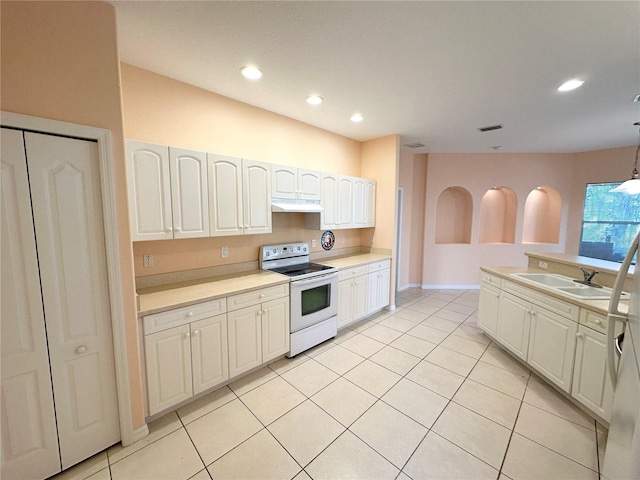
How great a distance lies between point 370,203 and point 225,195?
2408 millimetres

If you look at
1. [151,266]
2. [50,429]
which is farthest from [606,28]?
[50,429]

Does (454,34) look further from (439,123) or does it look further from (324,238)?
(324,238)

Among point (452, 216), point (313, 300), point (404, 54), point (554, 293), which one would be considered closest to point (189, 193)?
point (313, 300)

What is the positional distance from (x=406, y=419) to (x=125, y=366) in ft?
6.93

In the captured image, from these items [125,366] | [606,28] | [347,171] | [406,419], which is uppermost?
[606,28]

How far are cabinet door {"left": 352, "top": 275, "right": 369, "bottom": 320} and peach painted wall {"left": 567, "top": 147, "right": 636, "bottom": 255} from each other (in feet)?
16.1

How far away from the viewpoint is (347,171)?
13.5 feet

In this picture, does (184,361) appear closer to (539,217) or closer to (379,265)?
(379,265)

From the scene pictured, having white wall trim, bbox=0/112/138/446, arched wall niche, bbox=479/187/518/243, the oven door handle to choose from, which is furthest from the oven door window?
arched wall niche, bbox=479/187/518/243

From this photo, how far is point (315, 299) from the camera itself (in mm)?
2973

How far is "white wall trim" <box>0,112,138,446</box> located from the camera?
56.7 inches

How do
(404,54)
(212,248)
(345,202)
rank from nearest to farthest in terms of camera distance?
(404,54) < (212,248) < (345,202)

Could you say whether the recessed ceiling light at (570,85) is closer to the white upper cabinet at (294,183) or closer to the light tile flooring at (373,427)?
the white upper cabinet at (294,183)

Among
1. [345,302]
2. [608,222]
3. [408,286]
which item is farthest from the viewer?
[408,286]
